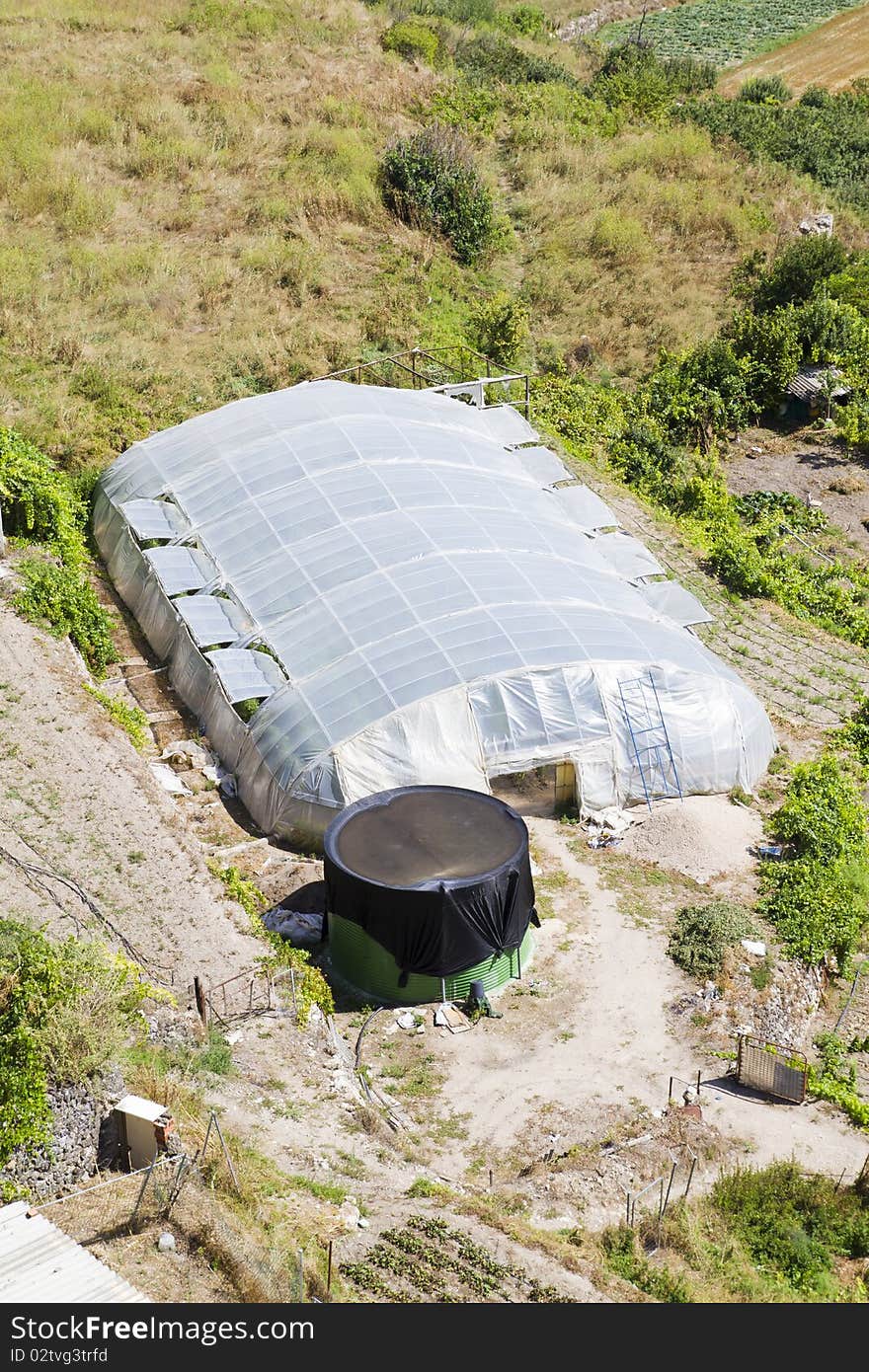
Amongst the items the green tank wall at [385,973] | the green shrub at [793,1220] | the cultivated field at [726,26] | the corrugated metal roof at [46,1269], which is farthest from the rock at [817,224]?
the corrugated metal roof at [46,1269]

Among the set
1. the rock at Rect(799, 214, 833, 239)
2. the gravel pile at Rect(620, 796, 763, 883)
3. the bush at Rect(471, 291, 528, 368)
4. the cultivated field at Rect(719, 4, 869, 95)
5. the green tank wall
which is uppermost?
the cultivated field at Rect(719, 4, 869, 95)

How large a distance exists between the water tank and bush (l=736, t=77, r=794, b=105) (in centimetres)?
4431

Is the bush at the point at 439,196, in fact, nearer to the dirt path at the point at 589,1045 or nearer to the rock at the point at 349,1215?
the dirt path at the point at 589,1045

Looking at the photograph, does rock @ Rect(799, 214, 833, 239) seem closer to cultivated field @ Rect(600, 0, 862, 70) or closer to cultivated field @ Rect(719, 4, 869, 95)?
cultivated field @ Rect(719, 4, 869, 95)

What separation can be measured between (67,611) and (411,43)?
32152mm

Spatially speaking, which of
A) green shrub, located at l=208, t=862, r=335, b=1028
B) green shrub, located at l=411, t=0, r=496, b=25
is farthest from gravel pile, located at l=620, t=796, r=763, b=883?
green shrub, located at l=411, t=0, r=496, b=25

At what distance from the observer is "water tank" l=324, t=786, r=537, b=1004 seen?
17594 millimetres

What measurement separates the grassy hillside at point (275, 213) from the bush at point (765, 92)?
8339 millimetres

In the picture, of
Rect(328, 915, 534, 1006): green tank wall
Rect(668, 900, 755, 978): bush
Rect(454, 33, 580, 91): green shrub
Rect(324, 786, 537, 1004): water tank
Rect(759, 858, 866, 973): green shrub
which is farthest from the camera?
Rect(454, 33, 580, 91): green shrub

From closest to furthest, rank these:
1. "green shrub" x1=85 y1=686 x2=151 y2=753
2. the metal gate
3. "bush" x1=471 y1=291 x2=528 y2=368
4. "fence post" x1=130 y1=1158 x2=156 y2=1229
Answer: "fence post" x1=130 y1=1158 x2=156 y2=1229 < the metal gate < "green shrub" x1=85 y1=686 x2=151 y2=753 < "bush" x1=471 y1=291 x2=528 y2=368

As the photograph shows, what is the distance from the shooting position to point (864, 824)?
22.1m

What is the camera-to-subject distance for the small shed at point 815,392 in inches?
1475

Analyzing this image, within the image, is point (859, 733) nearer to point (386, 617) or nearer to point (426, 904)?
point (386, 617)

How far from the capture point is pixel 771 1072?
53.8 feet
